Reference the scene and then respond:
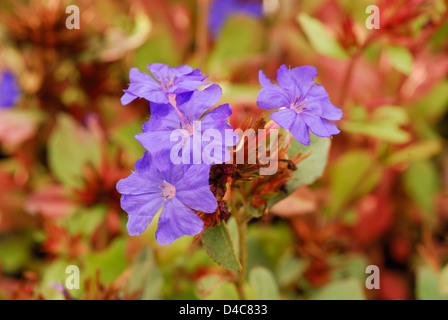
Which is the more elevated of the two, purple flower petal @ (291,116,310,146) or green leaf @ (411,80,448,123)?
green leaf @ (411,80,448,123)

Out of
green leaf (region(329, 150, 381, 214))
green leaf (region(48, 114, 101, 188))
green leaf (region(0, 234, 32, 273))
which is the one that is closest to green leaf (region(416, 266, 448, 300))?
green leaf (region(329, 150, 381, 214))

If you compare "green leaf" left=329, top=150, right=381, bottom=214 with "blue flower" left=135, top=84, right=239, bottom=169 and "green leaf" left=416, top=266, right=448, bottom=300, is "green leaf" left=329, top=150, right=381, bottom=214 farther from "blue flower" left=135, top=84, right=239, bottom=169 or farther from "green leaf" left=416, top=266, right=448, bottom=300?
"blue flower" left=135, top=84, right=239, bottom=169

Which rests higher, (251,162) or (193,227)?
(251,162)

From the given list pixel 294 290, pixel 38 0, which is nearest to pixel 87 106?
pixel 38 0

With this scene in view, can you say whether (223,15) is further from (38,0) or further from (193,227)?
(193,227)

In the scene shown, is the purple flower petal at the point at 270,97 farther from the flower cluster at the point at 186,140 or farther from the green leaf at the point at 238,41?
the green leaf at the point at 238,41

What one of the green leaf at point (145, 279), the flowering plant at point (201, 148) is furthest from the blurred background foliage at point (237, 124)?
the flowering plant at point (201, 148)
